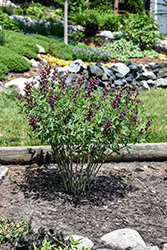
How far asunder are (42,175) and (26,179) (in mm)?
197

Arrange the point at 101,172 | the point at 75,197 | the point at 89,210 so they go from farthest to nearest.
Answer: the point at 101,172, the point at 75,197, the point at 89,210

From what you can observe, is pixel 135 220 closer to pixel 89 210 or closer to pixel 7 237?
pixel 89 210

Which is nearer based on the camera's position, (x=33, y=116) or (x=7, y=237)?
(x=7, y=237)

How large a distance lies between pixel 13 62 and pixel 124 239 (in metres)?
5.65

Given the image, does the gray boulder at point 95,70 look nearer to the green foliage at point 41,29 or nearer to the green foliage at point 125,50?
the green foliage at point 125,50

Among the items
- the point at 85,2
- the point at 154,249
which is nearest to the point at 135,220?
the point at 154,249

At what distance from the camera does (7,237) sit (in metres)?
2.12

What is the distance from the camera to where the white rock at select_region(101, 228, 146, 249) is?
83.9 inches

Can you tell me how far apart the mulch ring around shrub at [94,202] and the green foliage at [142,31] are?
374 inches

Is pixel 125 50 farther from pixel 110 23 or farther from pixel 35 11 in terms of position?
pixel 35 11

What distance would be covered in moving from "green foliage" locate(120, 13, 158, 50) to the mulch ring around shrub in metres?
9.49

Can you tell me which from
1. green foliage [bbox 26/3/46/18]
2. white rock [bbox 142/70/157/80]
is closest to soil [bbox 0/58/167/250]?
white rock [bbox 142/70/157/80]

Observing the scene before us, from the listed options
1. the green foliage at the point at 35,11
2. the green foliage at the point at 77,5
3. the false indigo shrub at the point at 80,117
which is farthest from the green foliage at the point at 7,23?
the false indigo shrub at the point at 80,117

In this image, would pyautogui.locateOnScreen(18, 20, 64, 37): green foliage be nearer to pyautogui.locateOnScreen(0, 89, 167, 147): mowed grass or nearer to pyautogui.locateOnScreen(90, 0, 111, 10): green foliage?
pyautogui.locateOnScreen(0, 89, 167, 147): mowed grass
